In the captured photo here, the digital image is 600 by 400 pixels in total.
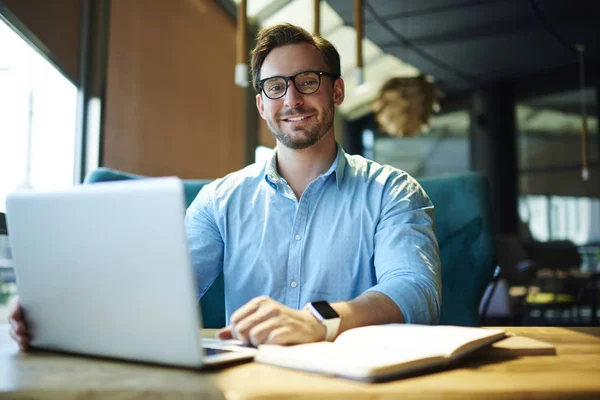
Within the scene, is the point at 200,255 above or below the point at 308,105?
below

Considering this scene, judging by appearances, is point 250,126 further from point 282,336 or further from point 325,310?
point 282,336

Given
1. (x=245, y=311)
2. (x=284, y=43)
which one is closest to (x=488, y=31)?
(x=284, y=43)

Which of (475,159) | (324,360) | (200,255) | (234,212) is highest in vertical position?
(475,159)

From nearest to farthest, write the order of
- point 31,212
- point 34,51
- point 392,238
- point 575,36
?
point 31,212 < point 392,238 < point 34,51 < point 575,36

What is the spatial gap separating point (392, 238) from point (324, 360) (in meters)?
0.75

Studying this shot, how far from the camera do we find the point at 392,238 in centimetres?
143

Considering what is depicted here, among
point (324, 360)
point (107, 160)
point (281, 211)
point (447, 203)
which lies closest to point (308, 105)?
point (281, 211)

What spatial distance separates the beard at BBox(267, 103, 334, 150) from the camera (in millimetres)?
1773

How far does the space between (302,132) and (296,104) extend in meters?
0.09

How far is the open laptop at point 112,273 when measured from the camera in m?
0.71

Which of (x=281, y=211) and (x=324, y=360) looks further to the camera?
(x=281, y=211)

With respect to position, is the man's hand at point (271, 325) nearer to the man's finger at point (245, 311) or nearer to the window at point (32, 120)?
the man's finger at point (245, 311)

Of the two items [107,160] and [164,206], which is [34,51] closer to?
[107,160]

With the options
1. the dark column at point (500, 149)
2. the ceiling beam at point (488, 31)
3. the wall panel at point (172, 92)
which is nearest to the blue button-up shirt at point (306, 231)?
the wall panel at point (172, 92)
